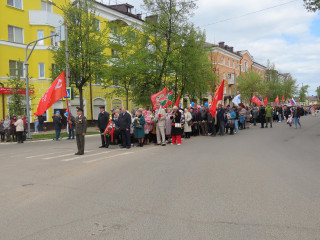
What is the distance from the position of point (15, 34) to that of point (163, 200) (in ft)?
99.1

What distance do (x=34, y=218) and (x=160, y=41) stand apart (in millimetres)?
25085

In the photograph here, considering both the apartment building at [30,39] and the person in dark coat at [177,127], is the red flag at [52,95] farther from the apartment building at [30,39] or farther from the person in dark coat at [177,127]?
the apartment building at [30,39]

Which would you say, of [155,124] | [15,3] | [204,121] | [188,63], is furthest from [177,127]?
[15,3]

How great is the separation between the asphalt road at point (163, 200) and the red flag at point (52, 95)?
19.8 feet

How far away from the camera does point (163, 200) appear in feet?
18.9

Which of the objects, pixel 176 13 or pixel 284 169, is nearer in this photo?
pixel 284 169

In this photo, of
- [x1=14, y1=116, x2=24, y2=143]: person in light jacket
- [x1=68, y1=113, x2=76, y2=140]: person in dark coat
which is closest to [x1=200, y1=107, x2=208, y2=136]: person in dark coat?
[x1=68, y1=113, x2=76, y2=140]: person in dark coat

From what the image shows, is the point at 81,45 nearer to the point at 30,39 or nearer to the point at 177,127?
the point at 30,39

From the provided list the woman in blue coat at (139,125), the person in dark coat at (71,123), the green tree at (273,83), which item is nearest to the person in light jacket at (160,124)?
the woman in blue coat at (139,125)

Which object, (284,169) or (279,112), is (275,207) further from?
(279,112)

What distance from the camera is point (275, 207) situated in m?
5.27

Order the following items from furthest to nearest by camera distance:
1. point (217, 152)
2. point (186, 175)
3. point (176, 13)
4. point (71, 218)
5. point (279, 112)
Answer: point (279, 112) < point (176, 13) < point (217, 152) < point (186, 175) < point (71, 218)

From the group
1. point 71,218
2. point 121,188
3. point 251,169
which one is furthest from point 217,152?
point 71,218

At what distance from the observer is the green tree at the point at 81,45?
94.2ft
